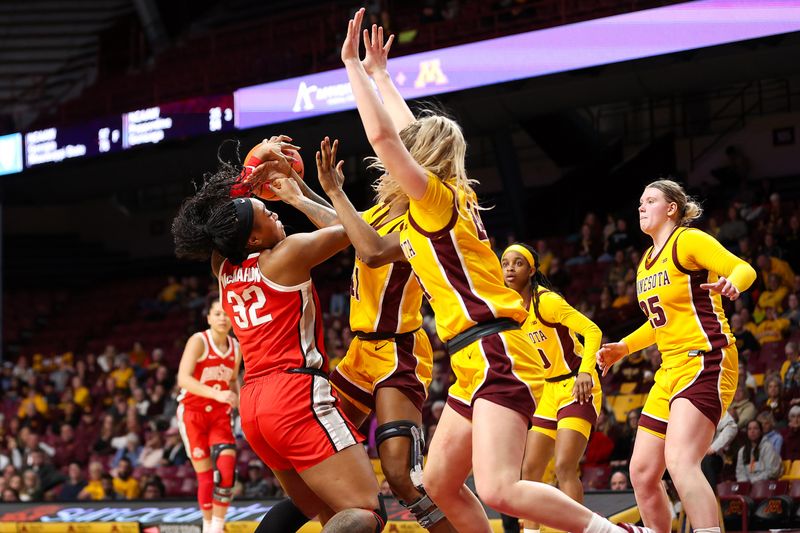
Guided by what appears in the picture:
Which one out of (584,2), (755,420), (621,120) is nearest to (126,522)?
(755,420)

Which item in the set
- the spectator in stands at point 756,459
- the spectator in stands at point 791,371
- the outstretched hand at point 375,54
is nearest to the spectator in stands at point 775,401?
the spectator in stands at point 791,371

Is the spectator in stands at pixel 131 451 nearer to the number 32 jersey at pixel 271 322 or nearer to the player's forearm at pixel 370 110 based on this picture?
the number 32 jersey at pixel 271 322

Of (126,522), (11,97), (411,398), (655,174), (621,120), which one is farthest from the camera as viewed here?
(11,97)

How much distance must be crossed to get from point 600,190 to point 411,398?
1303cm

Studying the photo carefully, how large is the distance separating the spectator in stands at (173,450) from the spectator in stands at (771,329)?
799cm

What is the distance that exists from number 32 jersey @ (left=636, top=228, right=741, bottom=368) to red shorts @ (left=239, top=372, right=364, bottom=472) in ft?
6.67

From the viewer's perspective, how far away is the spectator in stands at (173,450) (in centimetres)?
1431

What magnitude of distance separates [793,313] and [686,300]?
23.1 ft

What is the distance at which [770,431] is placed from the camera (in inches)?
394

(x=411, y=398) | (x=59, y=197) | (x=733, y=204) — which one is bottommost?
(x=411, y=398)

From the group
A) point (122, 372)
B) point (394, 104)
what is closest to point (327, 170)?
point (394, 104)

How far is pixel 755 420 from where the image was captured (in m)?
10.0

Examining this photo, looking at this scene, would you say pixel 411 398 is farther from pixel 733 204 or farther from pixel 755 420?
pixel 733 204

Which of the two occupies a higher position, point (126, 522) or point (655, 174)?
point (655, 174)
